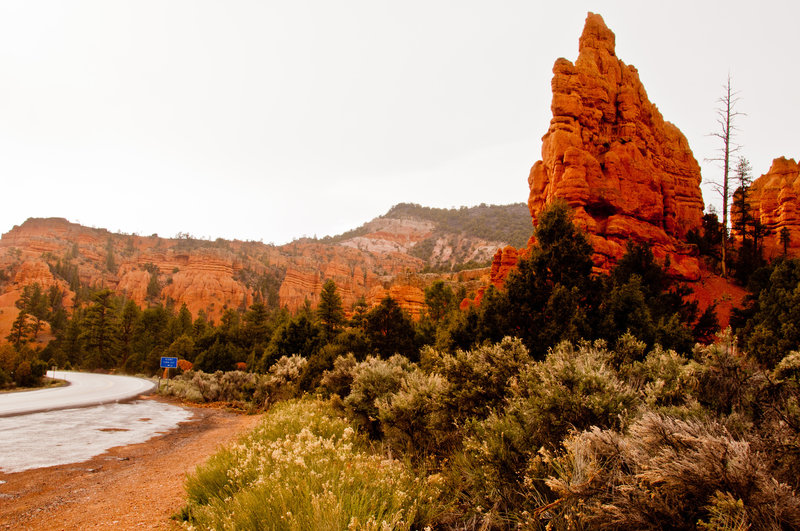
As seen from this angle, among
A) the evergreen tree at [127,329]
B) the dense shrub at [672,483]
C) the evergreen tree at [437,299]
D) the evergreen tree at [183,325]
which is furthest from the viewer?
the evergreen tree at [183,325]

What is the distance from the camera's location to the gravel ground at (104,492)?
17.2 ft

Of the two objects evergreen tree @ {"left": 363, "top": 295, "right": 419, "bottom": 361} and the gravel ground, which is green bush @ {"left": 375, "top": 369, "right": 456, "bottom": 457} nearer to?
the gravel ground

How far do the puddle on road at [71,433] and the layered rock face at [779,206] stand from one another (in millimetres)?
47059

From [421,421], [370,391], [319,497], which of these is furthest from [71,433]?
[319,497]

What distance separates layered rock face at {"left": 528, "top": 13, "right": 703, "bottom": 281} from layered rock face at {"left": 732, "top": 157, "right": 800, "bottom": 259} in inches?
292

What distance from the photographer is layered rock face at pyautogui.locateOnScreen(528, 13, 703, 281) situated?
101 feet

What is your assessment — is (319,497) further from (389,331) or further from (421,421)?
(389,331)

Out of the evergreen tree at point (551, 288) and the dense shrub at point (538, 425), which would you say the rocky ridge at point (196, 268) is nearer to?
the evergreen tree at point (551, 288)

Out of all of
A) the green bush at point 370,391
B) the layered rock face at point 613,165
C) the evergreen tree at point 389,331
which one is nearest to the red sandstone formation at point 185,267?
the layered rock face at point 613,165

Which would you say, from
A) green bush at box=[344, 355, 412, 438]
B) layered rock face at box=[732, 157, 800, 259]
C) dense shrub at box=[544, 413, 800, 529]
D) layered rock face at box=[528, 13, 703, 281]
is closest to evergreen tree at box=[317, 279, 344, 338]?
layered rock face at box=[528, 13, 703, 281]

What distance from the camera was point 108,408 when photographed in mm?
18531

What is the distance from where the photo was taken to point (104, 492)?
255 inches

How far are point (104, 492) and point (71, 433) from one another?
724 cm

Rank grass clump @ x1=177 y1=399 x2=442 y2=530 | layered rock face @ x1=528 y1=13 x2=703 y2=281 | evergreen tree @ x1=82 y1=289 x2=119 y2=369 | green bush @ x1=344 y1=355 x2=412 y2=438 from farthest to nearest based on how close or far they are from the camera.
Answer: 1. evergreen tree @ x1=82 y1=289 x2=119 y2=369
2. layered rock face @ x1=528 y1=13 x2=703 y2=281
3. green bush @ x1=344 y1=355 x2=412 y2=438
4. grass clump @ x1=177 y1=399 x2=442 y2=530
